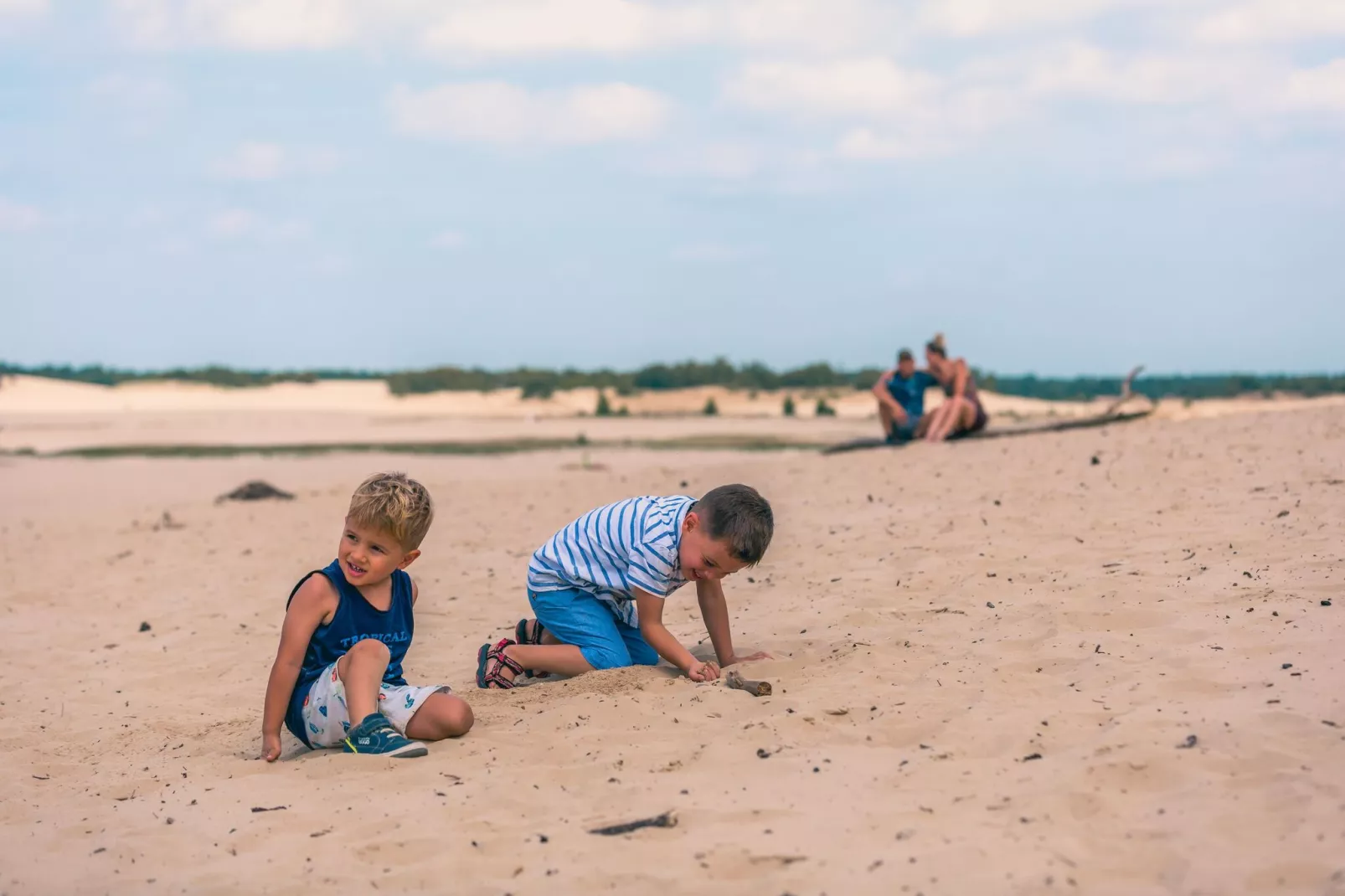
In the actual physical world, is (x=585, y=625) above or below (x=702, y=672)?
above

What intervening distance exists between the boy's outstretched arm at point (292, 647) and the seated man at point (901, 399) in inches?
367

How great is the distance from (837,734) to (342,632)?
69.4 inches

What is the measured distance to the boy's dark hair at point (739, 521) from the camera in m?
4.54

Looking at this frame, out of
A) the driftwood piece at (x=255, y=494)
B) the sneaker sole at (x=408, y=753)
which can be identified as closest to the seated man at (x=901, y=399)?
the driftwood piece at (x=255, y=494)

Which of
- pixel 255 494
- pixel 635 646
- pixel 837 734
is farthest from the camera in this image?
pixel 255 494

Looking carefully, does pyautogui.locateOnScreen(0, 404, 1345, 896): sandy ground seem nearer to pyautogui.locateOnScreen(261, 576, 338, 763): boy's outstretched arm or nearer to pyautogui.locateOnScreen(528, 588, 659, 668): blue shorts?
pyautogui.locateOnScreen(261, 576, 338, 763): boy's outstretched arm

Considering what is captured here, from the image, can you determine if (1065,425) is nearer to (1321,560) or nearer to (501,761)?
(1321,560)

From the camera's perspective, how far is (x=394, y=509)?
4.17m

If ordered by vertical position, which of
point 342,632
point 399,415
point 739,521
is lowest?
point 342,632

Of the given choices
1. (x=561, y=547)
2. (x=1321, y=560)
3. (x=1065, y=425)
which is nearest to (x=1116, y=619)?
(x=1321, y=560)

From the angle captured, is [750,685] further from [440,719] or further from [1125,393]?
[1125,393]

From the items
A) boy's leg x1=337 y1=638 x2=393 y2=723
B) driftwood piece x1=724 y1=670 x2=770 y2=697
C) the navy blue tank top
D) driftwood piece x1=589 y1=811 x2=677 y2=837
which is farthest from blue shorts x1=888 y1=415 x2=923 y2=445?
driftwood piece x1=589 y1=811 x2=677 y2=837

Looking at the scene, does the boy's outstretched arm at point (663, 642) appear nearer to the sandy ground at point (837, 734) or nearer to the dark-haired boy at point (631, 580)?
the dark-haired boy at point (631, 580)

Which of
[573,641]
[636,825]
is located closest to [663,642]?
[573,641]
